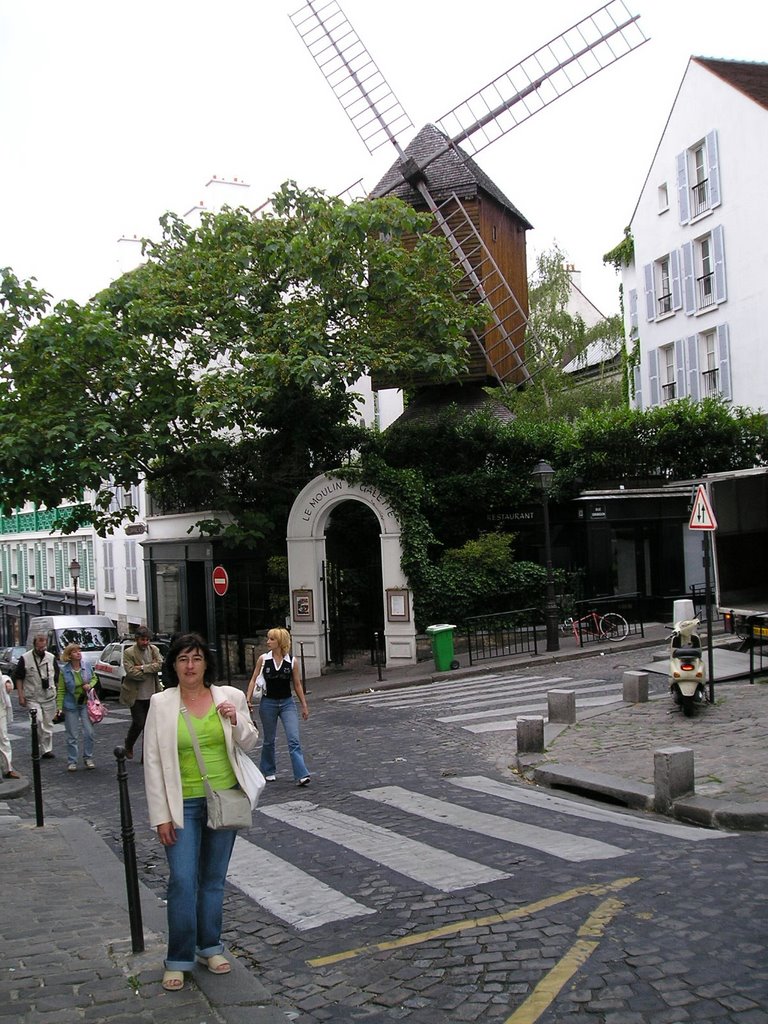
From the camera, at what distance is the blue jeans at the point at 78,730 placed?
13266 millimetres

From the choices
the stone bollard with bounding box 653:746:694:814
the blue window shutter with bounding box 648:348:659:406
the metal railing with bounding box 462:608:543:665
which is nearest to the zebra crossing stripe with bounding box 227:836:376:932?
the stone bollard with bounding box 653:746:694:814

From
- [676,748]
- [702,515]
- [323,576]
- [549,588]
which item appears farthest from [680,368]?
[676,748]

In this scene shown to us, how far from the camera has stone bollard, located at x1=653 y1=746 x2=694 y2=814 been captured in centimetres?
880

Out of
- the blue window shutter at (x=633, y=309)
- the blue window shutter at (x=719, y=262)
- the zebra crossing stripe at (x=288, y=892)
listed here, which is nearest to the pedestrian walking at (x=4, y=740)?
the zebra crossing stripe at (x=288, y=892)

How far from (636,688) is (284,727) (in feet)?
19.7

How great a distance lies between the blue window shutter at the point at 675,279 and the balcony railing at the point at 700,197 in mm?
1487

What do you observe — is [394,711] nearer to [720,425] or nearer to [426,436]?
[426,436]

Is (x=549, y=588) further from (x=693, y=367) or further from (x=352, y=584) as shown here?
(x=693, y=367)

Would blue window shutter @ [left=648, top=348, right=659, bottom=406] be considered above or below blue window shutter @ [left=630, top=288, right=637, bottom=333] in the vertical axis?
below

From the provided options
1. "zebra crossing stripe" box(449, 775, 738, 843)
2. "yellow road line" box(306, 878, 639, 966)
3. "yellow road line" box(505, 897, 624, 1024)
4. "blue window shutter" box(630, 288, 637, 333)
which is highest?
"blue window shutter" box(630, 288, 637, 333)

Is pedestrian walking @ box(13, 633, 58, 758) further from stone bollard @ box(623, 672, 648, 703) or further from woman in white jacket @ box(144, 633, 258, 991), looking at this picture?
woman in white jacket @ box(144, 633, 258, 991)

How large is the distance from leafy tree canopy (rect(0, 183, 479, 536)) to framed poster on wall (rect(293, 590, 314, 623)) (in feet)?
5.88

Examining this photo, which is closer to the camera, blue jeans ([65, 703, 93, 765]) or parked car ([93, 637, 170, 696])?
blue jeans ([65, 703, 93, 765])

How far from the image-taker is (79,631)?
30359mm
